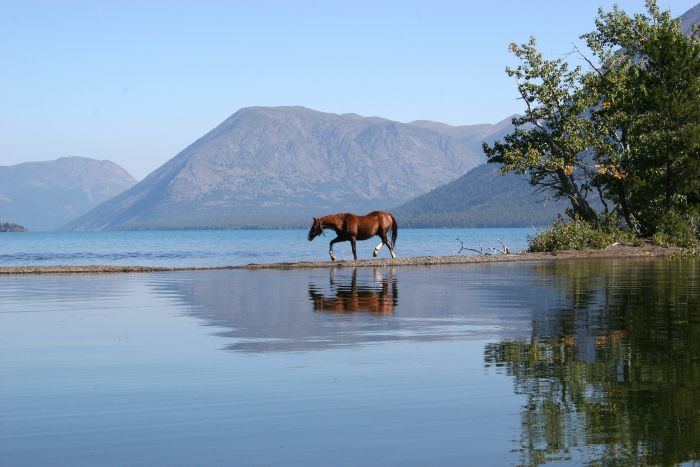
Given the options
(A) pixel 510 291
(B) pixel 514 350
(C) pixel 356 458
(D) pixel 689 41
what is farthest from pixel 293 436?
(D) pixel 689 41

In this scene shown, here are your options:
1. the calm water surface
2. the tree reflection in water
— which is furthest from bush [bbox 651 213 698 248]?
the tree reflection in water

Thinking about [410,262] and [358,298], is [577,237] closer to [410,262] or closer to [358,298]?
[410,262]

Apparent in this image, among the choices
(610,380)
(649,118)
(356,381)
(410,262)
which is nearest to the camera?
(610,380)

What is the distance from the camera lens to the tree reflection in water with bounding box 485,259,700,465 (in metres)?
9.55

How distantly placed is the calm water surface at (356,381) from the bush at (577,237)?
29.4 metres

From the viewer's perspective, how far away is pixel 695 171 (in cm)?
5497

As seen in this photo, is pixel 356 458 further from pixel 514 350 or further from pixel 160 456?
pixel 514 350

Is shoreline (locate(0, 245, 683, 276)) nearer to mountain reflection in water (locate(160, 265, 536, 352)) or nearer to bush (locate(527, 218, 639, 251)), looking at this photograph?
bush (locate(527, 218, 639, 251))

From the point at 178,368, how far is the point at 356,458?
251 inches

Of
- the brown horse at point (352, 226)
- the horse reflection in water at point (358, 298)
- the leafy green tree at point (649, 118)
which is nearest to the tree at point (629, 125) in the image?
the leafy green tree at point (649, 118)

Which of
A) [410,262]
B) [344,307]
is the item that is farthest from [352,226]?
[344,307]

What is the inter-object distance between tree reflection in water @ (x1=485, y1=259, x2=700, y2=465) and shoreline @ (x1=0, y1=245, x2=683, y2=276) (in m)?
24.4

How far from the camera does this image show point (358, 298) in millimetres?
28484

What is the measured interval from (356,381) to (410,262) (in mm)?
36553
